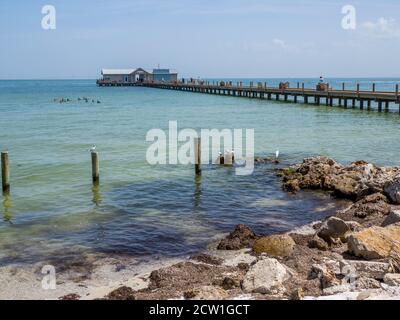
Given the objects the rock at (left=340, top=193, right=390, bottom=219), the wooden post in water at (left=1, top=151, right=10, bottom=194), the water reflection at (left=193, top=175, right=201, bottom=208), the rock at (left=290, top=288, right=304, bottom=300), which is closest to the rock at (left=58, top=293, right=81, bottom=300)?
the rock at (left=290, top=288, right=304, bottom=300)

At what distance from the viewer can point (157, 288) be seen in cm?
962

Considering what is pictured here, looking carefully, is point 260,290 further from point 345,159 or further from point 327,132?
point 327,132

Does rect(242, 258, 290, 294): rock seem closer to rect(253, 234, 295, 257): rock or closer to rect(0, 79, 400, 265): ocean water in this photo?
rect(253, 234, 295, 257): rock

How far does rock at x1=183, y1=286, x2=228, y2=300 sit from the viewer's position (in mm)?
8430

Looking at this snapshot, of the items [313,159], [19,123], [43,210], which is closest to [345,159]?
[313,159]

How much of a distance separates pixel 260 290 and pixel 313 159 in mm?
12776

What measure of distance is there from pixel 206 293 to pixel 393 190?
28.7 ft

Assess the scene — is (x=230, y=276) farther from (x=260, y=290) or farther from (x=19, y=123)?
(x=19, y=123)

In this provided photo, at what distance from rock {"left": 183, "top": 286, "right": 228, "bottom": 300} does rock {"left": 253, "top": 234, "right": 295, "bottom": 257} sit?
2.75 metres

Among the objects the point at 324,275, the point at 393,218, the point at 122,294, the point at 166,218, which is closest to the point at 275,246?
the point at 324,275

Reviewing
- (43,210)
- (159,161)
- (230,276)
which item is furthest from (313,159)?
(230,276)

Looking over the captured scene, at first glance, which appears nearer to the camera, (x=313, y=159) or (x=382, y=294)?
(x=382, y=294)

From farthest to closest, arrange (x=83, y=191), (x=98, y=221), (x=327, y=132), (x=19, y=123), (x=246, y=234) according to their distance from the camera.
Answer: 1. (x=19, y=123)
2. (x=327, y=132)
3. (x=83, y=191)
4. (x=98, y=221)
5. (x=246, y=234)

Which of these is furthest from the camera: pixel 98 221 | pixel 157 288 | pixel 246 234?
pixel 98 221
